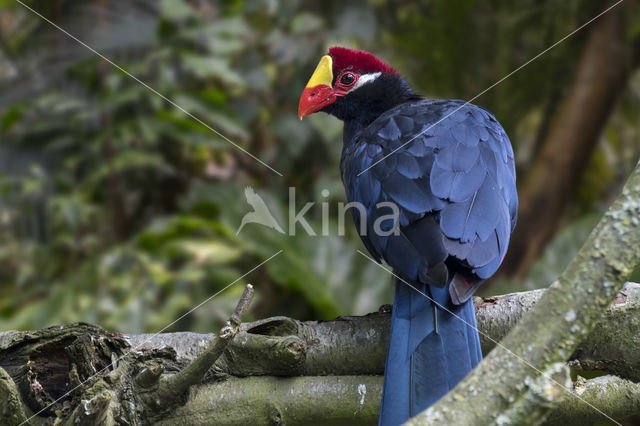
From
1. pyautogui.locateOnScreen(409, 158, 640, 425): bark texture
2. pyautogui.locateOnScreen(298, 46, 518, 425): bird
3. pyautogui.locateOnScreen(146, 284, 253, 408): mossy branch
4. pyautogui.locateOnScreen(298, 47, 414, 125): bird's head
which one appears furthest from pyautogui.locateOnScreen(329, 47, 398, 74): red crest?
pyautogui.locateOnScreen(409, 158, 640, 425): bark texture

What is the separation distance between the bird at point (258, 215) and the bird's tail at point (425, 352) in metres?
1.91

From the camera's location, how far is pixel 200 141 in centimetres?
365

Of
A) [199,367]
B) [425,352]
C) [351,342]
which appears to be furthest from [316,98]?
[199,367]

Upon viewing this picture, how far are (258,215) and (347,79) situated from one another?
1.18 meters

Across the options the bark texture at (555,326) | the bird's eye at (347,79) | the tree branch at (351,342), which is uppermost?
the bird's eye at (347,79)

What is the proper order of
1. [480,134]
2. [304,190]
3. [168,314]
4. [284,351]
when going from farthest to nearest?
[304,190] < [168,314] < [480,134] < [284,351]

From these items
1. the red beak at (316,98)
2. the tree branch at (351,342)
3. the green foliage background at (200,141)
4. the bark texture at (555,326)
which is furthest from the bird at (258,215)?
the bark texture at (555,326)

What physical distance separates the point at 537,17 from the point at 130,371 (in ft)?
12.6

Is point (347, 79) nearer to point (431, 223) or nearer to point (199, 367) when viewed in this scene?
point (431, 223)

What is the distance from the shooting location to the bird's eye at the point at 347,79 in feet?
8.27

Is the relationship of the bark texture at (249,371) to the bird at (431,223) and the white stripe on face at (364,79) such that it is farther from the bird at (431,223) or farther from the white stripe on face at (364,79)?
the white stripe on face at (364,79)

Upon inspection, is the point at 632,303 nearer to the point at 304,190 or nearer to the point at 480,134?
the point at 480,134

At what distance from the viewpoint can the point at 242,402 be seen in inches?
56.0

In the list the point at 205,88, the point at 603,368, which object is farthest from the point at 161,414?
the point at 205,88
